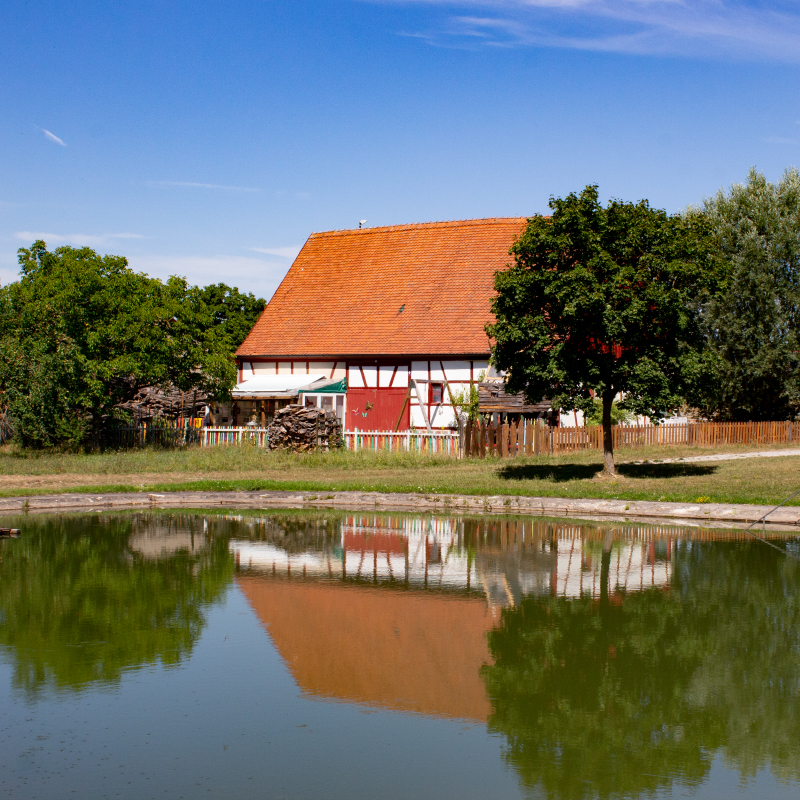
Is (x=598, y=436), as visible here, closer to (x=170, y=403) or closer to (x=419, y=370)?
(x=419, y=370)

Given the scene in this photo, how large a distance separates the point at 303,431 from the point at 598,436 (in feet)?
38.4

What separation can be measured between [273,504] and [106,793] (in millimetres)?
14398

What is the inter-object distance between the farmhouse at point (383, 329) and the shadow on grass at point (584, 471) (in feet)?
27.5

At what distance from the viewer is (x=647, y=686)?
728cm

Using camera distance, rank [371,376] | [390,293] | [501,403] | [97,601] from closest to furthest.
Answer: [97,601], [501,403], [371,376], [390,293]

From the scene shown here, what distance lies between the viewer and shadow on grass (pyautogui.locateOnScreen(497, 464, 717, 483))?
24375 millimetres

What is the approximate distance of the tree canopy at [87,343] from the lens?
29.6 metres

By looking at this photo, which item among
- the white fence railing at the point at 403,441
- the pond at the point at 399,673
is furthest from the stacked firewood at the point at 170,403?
the pond at the point at 399,673

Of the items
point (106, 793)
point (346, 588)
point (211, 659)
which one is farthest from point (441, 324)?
point (106, 793)

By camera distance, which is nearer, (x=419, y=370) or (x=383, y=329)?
(x=419, y=370)

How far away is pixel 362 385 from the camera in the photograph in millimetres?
39250

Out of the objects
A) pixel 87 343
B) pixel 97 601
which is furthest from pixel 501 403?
pixel 97 601

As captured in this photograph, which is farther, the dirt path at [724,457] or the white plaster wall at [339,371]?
the white plaster wall at [339,371]

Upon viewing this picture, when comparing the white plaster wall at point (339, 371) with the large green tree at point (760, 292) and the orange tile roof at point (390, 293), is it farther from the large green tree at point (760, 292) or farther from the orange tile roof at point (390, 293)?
the large green tree at point (760, 292)
